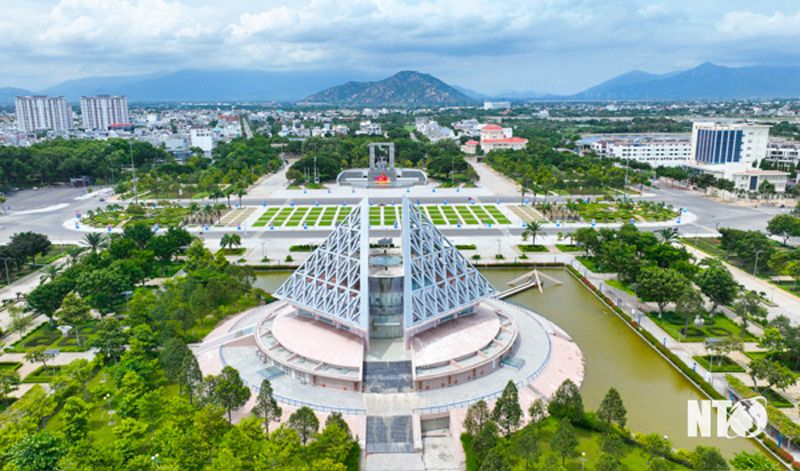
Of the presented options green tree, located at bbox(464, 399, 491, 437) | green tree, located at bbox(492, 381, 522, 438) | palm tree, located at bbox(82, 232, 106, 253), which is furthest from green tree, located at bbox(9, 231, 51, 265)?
green tree, located at bbox(492, 381, 522, 438)

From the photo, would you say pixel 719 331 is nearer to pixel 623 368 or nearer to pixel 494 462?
pixel 623 368

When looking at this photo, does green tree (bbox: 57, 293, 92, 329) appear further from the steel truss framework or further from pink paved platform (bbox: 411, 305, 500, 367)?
pink paved platform (bbox: 411, 305, 500, 367)

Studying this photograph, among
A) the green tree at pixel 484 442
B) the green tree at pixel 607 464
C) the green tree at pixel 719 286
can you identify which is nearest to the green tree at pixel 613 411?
the green tree at pixel 607 464

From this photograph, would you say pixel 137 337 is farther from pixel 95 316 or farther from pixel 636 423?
pixel 636 423

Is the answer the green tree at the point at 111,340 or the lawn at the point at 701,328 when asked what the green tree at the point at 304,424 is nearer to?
the green tree at the point at 111,340

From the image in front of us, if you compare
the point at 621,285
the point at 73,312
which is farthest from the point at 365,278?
the point at 621,285

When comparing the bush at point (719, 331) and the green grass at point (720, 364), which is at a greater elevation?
the bush at point (719, 331)
